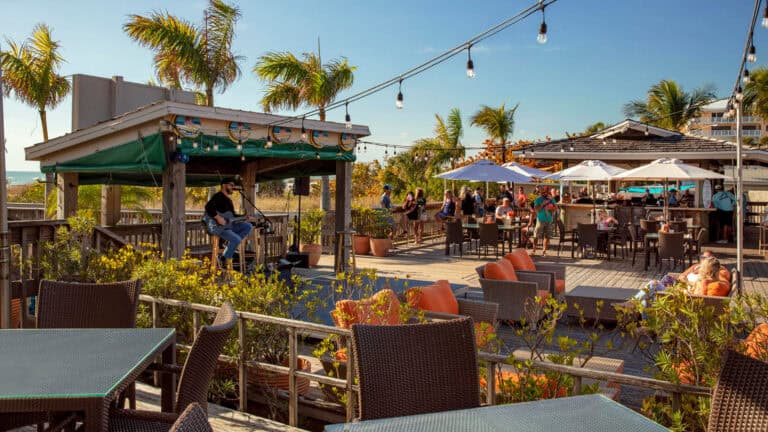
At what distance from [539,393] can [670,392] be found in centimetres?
66

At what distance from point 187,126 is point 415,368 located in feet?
22.6

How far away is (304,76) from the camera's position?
74.4ft

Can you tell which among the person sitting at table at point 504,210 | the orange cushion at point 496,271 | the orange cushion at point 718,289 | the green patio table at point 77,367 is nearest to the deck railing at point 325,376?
the green patio table at point 77,367

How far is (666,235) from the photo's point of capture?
1231 centimetres

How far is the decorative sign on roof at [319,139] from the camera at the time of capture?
1105 cm

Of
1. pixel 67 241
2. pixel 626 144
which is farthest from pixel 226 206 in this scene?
pixel 626 144

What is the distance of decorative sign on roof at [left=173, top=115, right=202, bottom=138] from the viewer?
876 cm

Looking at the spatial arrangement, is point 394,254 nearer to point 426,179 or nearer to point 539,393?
point 539,393

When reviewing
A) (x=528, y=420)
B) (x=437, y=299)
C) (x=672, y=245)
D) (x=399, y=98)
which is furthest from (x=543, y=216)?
(x=528, y=420)

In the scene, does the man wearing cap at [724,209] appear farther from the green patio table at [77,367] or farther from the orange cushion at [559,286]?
the green patio table at [77,367]

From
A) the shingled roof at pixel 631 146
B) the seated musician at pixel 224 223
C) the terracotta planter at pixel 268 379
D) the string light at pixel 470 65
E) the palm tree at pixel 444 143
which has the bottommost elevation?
the terracotta planter at pixel 268 379

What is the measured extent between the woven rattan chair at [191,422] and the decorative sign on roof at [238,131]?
8.17m

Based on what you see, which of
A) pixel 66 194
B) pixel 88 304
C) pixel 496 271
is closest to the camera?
pixel 88 304

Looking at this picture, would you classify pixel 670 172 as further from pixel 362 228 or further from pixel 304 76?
pixel 304 76
